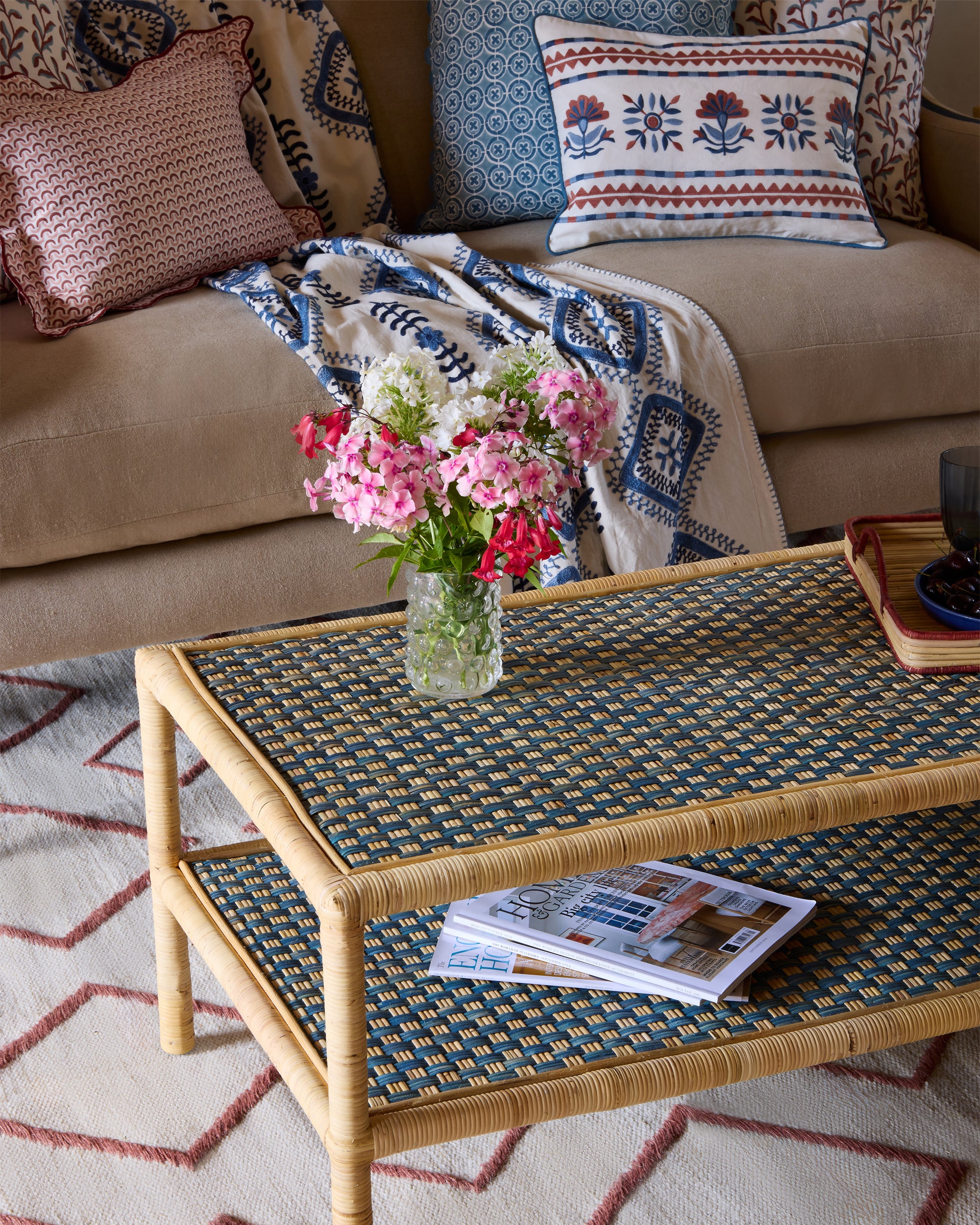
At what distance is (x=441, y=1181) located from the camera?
101 centimetres

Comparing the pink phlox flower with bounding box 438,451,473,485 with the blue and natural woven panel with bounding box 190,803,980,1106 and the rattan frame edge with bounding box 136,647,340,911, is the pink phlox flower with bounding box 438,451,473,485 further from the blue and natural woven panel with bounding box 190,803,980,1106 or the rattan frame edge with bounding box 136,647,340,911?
the blue and natural woven panel with bounding box 190,803,980,1106

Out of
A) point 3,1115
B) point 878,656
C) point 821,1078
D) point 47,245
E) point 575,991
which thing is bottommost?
point 821,1078

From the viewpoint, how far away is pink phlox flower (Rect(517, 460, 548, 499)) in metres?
0.90

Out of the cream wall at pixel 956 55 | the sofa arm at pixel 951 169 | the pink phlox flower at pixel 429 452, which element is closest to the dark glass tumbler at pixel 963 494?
the pink phlox flower at pixel 429 452

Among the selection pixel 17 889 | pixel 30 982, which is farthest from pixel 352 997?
pixel 17 889

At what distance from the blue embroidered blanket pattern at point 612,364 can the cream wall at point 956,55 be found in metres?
1.35

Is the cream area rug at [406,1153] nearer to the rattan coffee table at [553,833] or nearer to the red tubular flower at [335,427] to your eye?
the rattan coffee table at [553,833]

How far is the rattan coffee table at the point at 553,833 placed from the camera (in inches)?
32.5

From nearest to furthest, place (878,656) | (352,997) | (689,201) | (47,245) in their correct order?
(352,997) → (878,656) → (47,245) → (689,201)

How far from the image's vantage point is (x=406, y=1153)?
1.05 m

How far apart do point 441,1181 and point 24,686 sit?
1.07 m

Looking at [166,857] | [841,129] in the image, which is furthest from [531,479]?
[841,129]

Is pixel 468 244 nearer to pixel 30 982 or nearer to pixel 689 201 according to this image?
pixel 689 201

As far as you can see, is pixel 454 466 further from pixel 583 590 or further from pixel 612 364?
pixel 612 364
